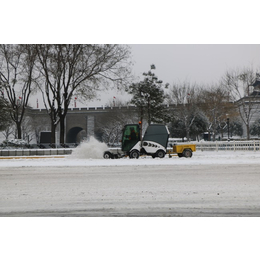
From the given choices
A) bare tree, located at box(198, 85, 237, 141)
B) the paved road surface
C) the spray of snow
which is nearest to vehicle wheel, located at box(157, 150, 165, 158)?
the spray of snow

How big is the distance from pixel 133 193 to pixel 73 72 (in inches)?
513

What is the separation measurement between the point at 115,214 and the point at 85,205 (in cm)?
77

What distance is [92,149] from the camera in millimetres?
14406

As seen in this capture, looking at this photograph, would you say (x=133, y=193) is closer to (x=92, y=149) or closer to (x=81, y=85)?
(x=92, y=149)

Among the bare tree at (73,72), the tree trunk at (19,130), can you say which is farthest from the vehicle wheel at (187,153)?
the tree trunk at (19,130)

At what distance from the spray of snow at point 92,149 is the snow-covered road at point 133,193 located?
4.77 m

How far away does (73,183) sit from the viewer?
7789mm

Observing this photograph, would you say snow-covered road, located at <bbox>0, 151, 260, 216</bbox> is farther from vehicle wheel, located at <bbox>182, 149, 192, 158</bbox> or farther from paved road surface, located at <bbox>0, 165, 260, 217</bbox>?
vehicle wheel, located at <bbox>182, 149, 192, 158</bbox>

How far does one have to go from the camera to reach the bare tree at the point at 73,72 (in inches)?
689

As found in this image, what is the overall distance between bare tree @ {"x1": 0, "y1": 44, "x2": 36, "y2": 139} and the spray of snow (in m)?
4.79

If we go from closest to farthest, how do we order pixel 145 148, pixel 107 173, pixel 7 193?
pixel 7 193, pixel 107 173, pixel 145 148

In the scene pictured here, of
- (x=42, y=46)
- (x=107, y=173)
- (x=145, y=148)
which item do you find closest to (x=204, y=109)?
(x=145, y=148)

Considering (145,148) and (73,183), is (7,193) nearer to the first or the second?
(73,183)

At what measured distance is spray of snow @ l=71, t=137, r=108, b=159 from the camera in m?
14.3
